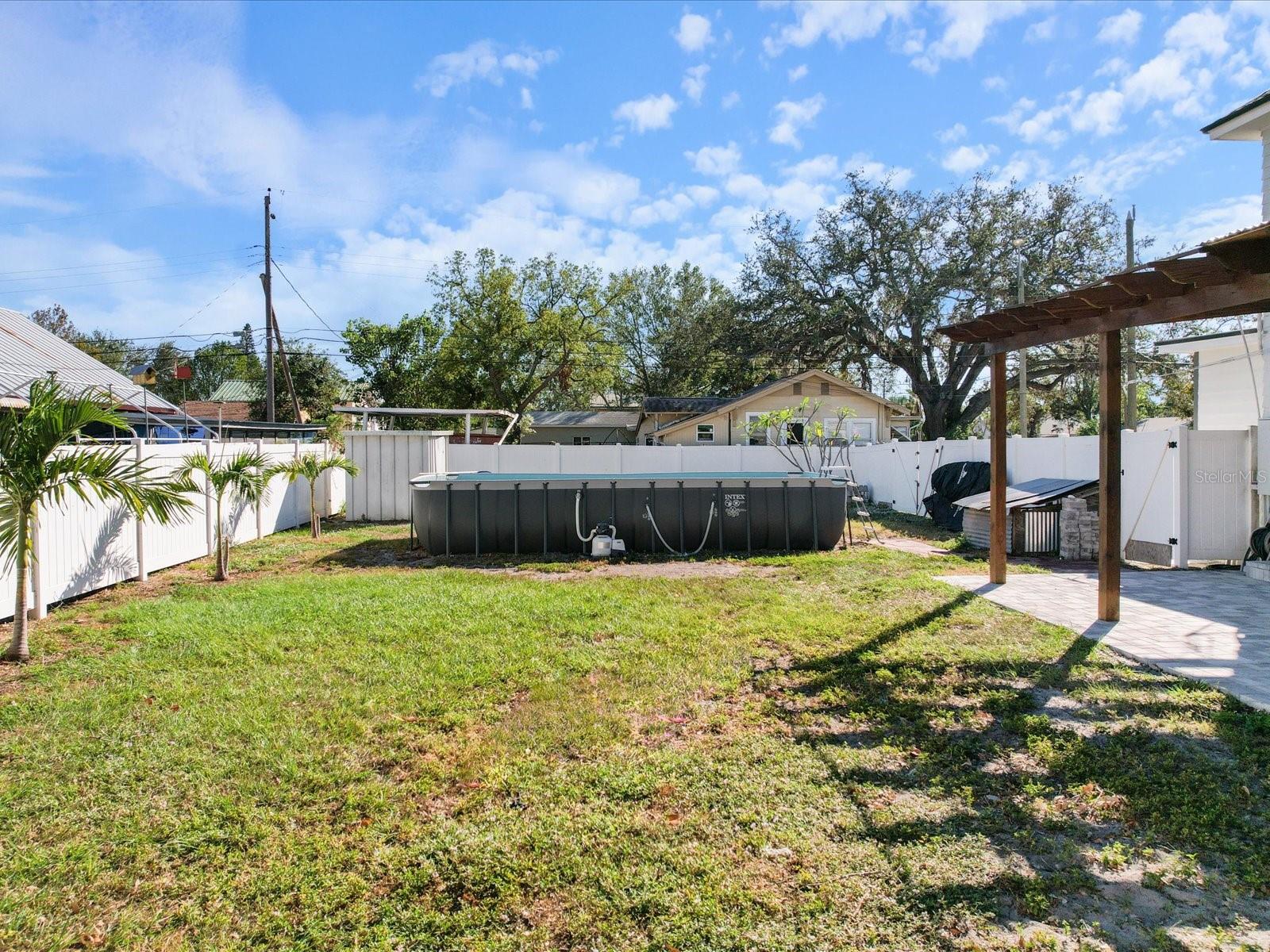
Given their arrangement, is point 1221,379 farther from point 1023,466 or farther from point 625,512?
point 625,512

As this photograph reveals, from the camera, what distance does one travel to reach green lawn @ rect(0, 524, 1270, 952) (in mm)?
2137

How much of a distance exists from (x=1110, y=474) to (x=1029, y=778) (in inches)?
136

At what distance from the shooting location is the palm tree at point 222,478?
7.32 meters

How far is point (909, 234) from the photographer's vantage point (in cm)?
2694

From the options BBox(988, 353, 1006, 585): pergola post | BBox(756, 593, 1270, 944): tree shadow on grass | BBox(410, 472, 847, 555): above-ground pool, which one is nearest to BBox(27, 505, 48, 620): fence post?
BBox(410, 472, 847, 555): above-ground pool

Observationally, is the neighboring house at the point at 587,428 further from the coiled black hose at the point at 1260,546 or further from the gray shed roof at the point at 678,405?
the coiled black hose at the point at 1260,546

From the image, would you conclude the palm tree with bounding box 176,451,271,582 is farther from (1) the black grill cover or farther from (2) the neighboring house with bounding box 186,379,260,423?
(2) the neighboring house with bounding box 186,379,260,423

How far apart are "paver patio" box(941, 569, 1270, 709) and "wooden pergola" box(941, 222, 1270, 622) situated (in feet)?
1.08

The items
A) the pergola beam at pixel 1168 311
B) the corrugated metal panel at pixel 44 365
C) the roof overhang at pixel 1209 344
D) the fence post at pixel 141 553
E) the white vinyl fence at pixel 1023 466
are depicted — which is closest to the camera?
the pergola beam at pixel 1168 311

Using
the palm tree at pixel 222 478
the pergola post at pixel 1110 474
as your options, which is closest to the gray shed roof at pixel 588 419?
the palm tree at pixel 222 478

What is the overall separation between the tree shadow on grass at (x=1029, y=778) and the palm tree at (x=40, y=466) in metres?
4.76

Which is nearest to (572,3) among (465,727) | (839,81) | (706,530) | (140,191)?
(839,81)

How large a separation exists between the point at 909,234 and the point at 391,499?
74.9 feet

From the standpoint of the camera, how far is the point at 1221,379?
12938mm
